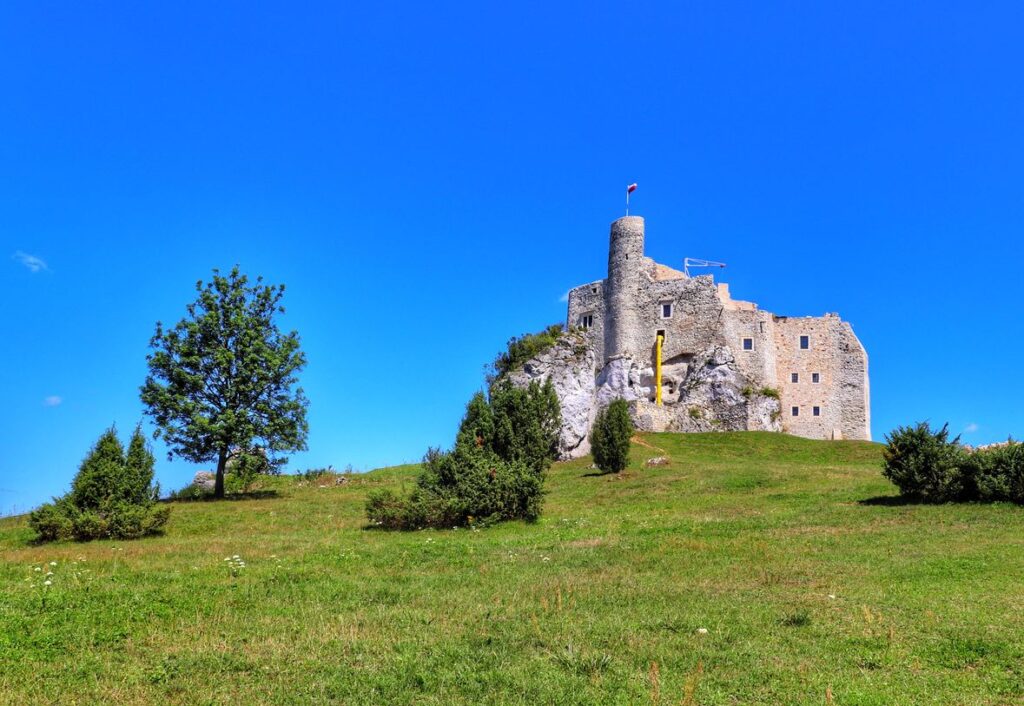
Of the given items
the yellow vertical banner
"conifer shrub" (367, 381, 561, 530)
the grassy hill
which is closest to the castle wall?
the yellow vertical banner

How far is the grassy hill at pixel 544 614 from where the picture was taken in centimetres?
760

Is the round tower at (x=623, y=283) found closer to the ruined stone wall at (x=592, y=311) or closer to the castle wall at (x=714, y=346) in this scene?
the castle wall at (x=714, y=346)

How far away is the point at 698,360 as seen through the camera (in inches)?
2244

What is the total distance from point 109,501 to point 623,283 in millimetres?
44274

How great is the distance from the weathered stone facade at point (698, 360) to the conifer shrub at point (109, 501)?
109ft

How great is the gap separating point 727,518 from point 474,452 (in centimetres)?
758

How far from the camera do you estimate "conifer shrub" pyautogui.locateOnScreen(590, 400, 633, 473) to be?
34375 millimetres

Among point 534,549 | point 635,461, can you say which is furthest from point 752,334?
point 534,549

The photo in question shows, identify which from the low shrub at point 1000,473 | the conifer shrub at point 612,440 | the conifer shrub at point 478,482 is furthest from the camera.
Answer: the conifer shrub at point 612,440

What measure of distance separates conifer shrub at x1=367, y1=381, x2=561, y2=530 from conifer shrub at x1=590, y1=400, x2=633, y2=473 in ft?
38.0

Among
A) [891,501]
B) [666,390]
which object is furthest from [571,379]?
[891,501]

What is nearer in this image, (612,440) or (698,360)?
(612,440)

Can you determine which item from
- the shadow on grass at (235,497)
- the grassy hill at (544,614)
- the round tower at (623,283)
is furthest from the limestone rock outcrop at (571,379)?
the grassy hill at (544,614)

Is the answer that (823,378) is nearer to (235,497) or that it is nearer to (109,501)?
(235,497)
